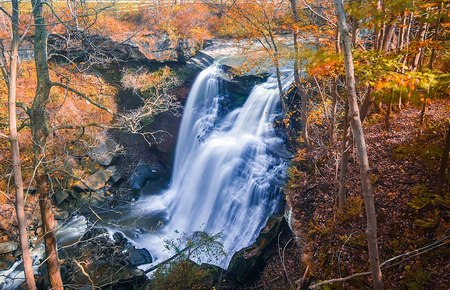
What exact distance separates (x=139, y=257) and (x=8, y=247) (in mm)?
4977

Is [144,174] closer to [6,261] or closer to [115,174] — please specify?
[115,174]

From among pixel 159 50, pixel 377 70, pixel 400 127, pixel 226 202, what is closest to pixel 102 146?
pixel 159 50

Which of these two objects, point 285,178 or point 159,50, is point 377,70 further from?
point 159,50

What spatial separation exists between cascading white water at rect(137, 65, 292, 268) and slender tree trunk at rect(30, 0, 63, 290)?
5029mm

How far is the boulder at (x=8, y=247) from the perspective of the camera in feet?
37.3

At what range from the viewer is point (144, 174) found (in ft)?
55.6

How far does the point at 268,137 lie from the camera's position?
43.2 feet

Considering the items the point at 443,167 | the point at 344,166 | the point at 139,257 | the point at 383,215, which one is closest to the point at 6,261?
the point at 139,257

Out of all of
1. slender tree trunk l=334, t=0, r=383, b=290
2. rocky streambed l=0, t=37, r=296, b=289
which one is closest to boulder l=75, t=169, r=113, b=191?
rocky streambed l=0, t=37, r=296, b=289

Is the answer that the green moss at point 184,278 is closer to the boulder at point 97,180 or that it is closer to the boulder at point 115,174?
the boulder at point 97,180

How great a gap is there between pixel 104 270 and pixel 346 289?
22.7ft

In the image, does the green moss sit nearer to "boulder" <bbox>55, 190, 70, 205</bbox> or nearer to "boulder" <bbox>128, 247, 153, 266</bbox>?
"boulder" <bbox>128, 247, 153, 266</bbox>

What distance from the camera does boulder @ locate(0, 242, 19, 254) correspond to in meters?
11.4

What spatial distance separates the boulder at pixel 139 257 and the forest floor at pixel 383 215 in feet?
14.1
